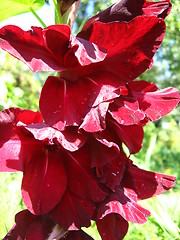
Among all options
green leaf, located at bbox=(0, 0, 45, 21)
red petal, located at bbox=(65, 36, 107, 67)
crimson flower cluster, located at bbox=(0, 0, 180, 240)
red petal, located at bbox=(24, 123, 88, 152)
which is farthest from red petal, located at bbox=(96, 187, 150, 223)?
green leaf, located at bbox=(0, 0, 45, 21)

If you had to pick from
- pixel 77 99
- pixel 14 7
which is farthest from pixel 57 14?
pixel 77 99

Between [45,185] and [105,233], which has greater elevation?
[45,185]

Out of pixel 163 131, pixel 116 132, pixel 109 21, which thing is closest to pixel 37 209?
pixel 116 132

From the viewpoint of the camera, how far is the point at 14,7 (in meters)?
0.66

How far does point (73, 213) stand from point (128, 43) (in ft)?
0.92

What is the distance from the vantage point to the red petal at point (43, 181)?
564 mm

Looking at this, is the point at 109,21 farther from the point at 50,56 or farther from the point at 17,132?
the point at 17,132

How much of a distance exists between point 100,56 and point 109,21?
0.30 ft

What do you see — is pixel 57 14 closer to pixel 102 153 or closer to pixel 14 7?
pixel 14 7

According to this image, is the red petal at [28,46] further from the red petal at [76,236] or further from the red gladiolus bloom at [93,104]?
the red petal at [76,236]

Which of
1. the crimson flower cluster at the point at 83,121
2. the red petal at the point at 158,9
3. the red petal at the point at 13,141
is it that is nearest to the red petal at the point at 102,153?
the crimson flower cluster at the point at 83,121

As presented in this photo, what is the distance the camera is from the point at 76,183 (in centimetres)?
59

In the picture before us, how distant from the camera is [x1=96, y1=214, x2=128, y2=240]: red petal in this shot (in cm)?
62

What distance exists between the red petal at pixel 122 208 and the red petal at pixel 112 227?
1.7 inches
